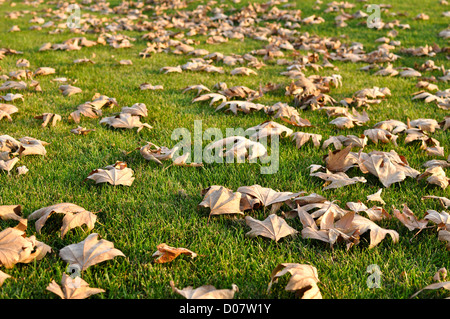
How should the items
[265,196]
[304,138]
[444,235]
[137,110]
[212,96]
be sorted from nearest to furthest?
[444,235]
[265,196]
[304,138]
[137,110]
[212,96]

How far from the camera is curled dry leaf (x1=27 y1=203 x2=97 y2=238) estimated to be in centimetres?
192

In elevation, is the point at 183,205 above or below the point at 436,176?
below

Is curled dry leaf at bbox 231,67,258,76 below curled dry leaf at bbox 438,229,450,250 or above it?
below

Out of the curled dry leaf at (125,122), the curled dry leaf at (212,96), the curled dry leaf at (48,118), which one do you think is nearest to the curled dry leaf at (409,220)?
Result: the curled dry leaf at (125,122)

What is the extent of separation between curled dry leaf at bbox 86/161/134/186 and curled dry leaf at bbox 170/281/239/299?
0.96m

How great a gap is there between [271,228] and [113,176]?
107 cm

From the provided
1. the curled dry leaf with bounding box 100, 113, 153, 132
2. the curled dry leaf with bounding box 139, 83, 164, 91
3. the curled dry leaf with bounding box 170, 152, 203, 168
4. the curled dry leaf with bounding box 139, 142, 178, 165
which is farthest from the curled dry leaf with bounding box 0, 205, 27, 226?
the curled dry leaf with bounding box 139, 83, 164, 91

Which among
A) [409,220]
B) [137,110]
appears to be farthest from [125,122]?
[409,220]

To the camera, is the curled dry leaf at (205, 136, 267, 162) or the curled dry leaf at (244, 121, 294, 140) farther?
the curled dry leaf at (244, 121, 294, 140)

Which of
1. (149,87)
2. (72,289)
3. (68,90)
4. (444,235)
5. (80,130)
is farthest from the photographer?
(149,87)

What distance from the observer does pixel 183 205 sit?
7.33 feet

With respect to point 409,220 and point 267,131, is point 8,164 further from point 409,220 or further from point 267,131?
point 409,220

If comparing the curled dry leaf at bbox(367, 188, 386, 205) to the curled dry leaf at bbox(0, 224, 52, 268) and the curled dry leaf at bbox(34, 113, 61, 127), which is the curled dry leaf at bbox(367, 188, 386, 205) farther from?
the curled dry leaf at bbox(34, 113, 61, 127)

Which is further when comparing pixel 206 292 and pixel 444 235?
pixel 444 235
